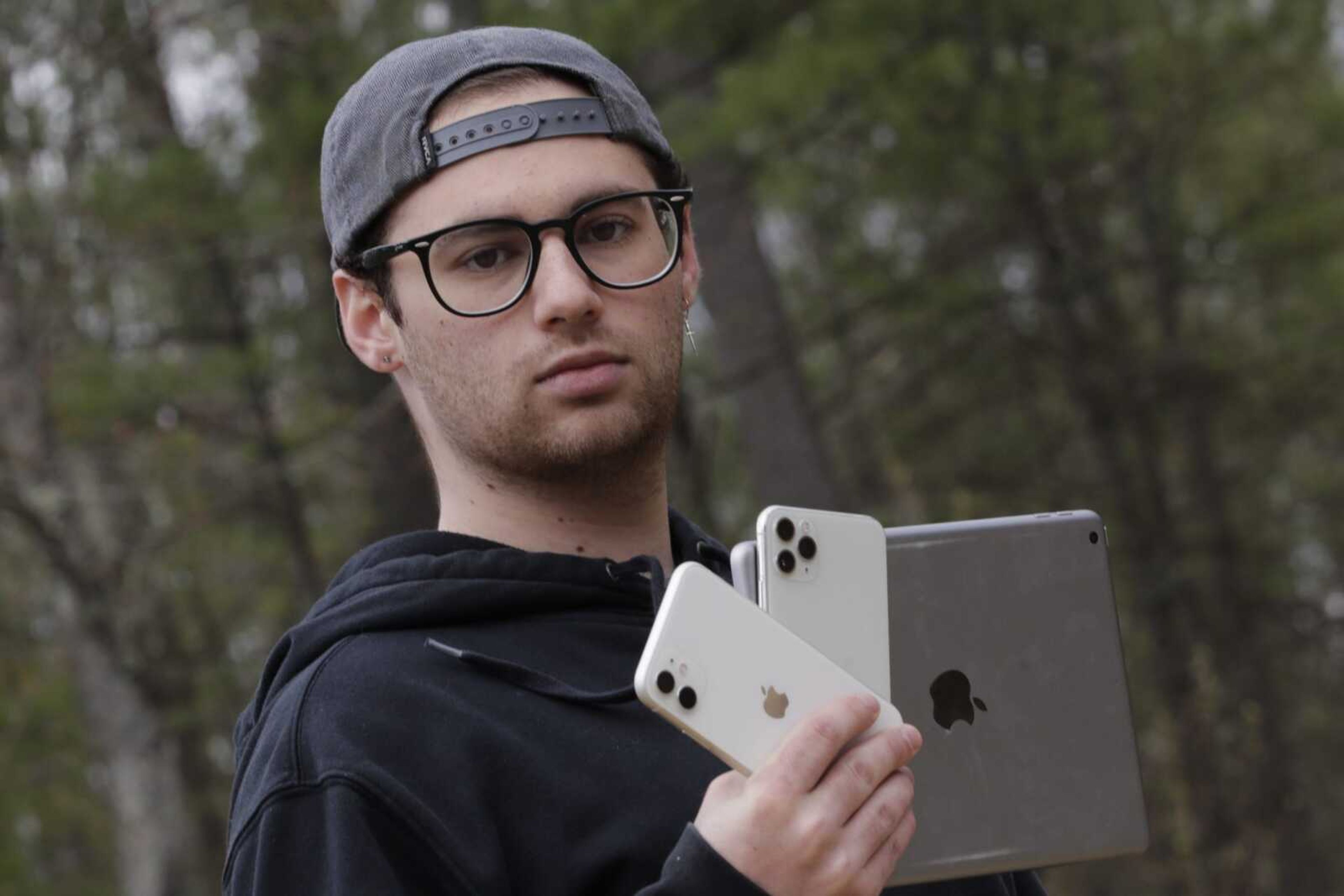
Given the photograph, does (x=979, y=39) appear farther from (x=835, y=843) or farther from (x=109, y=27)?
(x=835, y=843)

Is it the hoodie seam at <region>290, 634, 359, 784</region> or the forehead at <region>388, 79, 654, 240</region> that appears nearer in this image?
the hoodie seam at <region>290, 634, 359, 784</region>

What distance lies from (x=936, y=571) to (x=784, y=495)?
20.9ft

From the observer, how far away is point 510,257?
2.00 m

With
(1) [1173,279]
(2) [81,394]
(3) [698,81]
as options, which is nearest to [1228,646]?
(1) [1173,279]

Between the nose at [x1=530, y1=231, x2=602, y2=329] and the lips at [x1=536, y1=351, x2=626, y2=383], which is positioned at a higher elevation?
the nose at [x1=530, y1=231, x2=602, y2=329]

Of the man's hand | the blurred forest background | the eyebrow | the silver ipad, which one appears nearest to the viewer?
the man's hand

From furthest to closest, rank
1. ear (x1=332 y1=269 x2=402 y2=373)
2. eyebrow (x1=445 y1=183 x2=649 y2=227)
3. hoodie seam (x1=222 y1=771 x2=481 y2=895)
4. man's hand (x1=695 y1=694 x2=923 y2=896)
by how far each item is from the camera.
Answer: ear (x1=332 y1=269 x2=402 y2=373) < eyebrow (x1=445 y1=183 x2=649 y2=227) < hoodie seam (x1=222 y1=771 x2=481 y2=895) < man's hand (x1=695 y1=694 x2=923 y2=896)

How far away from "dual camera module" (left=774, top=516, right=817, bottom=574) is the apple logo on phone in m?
0.21

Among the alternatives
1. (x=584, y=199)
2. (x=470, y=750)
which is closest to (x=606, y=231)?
(x=584, y=199)

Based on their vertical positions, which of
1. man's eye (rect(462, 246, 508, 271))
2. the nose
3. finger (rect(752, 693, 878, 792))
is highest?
man's eye (rect(462, 246, 508, 271))

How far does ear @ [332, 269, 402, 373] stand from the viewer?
2150 millimetres

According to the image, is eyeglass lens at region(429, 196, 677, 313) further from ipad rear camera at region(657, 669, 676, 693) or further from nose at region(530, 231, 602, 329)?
ipad rear camera at region(657, 669, 676, 693)

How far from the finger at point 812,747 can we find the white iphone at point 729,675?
4cm

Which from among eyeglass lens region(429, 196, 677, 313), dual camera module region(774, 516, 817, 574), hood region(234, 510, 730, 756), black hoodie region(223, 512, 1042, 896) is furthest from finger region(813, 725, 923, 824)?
eyeglass lens region(429, 196, 677, 313)
